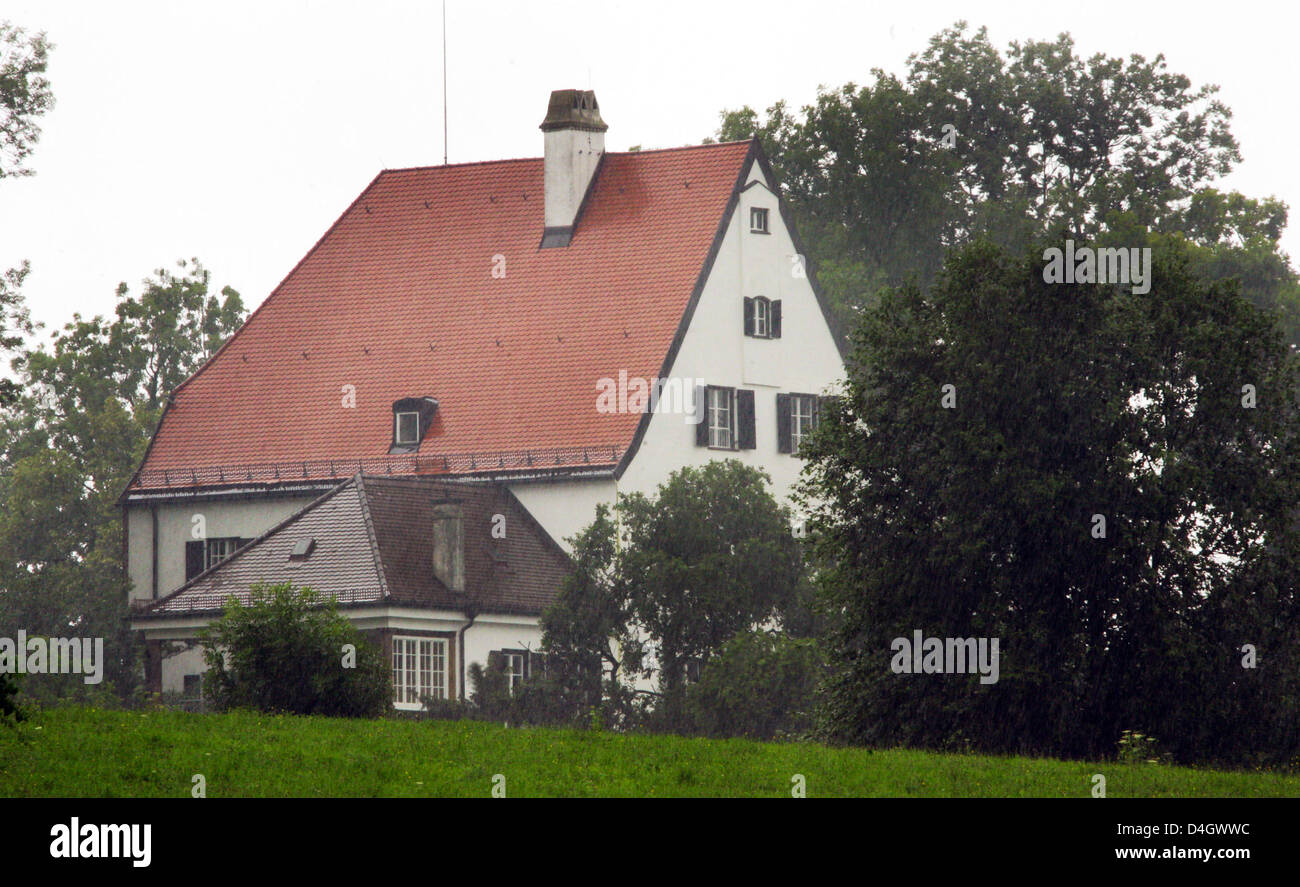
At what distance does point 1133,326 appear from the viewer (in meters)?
35.2

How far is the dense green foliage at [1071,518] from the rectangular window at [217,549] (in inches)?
963

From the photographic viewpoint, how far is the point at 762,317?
57312 millimetres

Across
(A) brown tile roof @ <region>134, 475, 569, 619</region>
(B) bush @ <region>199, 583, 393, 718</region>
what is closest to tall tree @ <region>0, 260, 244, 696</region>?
(A) brown tile roof @ <region>134, 475, 569, 619</region>

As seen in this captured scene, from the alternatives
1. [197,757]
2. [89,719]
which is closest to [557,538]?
[89,719]

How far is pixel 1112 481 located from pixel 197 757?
1559 centimetres

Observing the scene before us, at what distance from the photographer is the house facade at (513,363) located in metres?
54.2

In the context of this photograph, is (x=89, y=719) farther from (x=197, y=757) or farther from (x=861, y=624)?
(x=861, y=624)

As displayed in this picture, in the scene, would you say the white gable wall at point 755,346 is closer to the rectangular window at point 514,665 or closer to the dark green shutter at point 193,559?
the rectangular window at point 514,665

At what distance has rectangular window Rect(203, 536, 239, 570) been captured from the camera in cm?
5766

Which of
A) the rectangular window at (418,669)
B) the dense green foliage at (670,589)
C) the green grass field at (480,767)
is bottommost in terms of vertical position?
the green grass field at (480,767)

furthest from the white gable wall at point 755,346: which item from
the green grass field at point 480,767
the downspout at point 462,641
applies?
Result: the green grass field at point 480,767

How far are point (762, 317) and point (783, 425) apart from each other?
2.62 meters

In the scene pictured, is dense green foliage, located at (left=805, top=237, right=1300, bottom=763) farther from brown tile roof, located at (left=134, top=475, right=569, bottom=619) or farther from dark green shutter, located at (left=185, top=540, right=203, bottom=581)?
dark green shutter, located at (left=185, top=540, right=203, bottom=581)
